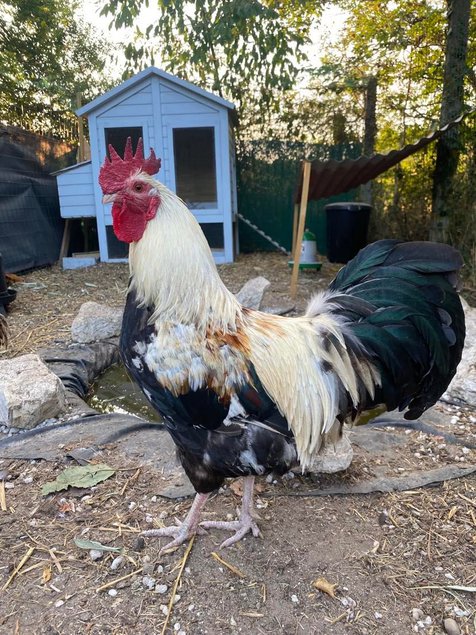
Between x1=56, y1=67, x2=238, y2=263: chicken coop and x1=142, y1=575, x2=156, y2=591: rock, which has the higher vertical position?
x1=56, y1=67, x2=238, y2=263: chicken coop

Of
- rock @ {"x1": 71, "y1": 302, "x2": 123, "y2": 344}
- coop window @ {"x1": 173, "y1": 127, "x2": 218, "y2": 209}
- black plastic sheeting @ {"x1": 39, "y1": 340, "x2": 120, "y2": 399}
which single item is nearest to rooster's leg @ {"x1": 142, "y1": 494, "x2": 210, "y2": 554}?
black plastic sheeting @ {"x1": 39, "y1": 340, "x2": 120, "y2": 399}

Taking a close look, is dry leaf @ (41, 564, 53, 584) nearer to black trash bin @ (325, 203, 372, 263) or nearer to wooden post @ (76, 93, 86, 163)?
black trash bin @ (325, 203, 372, 263)

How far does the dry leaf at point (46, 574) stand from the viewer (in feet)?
6.81

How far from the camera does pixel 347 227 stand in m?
8.52

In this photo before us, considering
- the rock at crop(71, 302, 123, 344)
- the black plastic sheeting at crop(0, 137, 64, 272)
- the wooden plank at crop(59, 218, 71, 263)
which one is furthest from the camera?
the wooden plank at crop(59, 218, 71, 263)

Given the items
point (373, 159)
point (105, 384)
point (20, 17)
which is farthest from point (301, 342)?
point (20, 17)

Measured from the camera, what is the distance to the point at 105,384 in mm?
4574

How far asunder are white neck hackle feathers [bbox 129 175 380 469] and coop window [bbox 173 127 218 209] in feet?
23.1

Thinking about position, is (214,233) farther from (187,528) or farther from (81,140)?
(187,528)

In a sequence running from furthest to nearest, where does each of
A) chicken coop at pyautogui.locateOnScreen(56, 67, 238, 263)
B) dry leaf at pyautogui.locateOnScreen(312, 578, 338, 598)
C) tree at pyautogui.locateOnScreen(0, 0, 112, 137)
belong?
tree at pyautogui.locateOnScreen(0, 0, 112, 137) < chicken coop at pyautogui.locateOnScreen(56, 67, 238, 263) < dry leaf at pyautogui.locateOnScreen(312, 578, 338, 598)

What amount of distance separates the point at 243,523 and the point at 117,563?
27.5 inches

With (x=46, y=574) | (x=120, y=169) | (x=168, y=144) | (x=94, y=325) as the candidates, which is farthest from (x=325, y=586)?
(x=168, y=144)

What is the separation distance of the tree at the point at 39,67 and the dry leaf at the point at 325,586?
40.5 feet

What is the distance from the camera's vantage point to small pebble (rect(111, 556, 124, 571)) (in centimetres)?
216
